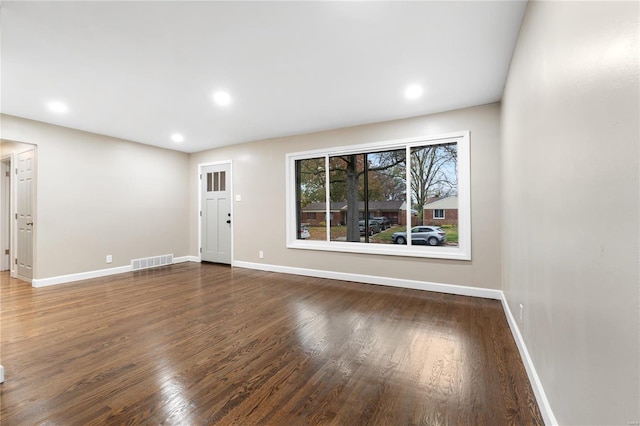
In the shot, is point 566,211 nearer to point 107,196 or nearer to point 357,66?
point 357,66

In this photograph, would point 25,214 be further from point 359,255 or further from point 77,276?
point 359,255

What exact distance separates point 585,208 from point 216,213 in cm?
588

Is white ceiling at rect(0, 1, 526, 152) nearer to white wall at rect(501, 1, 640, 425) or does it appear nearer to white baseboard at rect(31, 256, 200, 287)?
white wall at rect(501, 1, 640, 425)

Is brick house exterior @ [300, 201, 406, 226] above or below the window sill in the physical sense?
above

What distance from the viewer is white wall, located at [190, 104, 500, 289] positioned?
348 centimetres

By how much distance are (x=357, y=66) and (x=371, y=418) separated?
271 centimetres

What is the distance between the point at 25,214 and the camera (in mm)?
4418

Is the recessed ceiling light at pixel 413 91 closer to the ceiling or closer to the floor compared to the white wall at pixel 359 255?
closer to the ceiling

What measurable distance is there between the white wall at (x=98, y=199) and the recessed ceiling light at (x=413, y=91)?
16.3ft

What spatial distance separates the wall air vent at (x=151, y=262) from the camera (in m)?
5.29

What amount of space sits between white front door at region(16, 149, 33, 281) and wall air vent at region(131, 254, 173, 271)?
53.9 inches

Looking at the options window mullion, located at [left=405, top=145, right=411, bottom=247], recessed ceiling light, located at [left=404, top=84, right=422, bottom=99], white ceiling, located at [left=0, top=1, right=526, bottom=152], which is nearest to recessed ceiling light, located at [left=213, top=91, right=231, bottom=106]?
white ceiling, located at [left=0, top=1, right=526, bottom=152]

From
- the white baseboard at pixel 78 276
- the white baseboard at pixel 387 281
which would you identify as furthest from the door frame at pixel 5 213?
the white baseboard at pixel 387 281

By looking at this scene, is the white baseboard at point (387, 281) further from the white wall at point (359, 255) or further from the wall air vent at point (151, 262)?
the wall air vent at point (151, 262)
